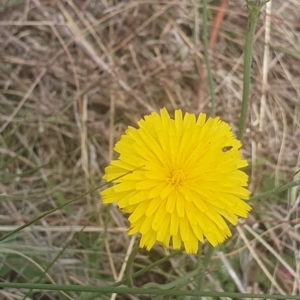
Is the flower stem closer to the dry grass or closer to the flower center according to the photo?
the flower center

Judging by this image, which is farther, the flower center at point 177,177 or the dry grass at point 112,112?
the dry grass at point 112,112

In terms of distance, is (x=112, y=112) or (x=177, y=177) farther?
(x=112, y=112)

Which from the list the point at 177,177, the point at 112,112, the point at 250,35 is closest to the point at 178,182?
the point at 177,177

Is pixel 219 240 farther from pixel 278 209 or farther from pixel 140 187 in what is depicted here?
pixel 278 209

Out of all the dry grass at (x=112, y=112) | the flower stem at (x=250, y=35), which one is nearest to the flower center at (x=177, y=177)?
the flower stem at (x=250, y=35)

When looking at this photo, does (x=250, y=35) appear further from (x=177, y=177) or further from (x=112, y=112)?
(x=112, y=112)

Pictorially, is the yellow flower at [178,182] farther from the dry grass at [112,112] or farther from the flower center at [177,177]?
the dry grass at [112,112]

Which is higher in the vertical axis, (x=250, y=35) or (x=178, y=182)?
(x=250, y=35)

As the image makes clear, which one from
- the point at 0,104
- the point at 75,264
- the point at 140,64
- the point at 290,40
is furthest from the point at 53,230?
the point at 290,40
